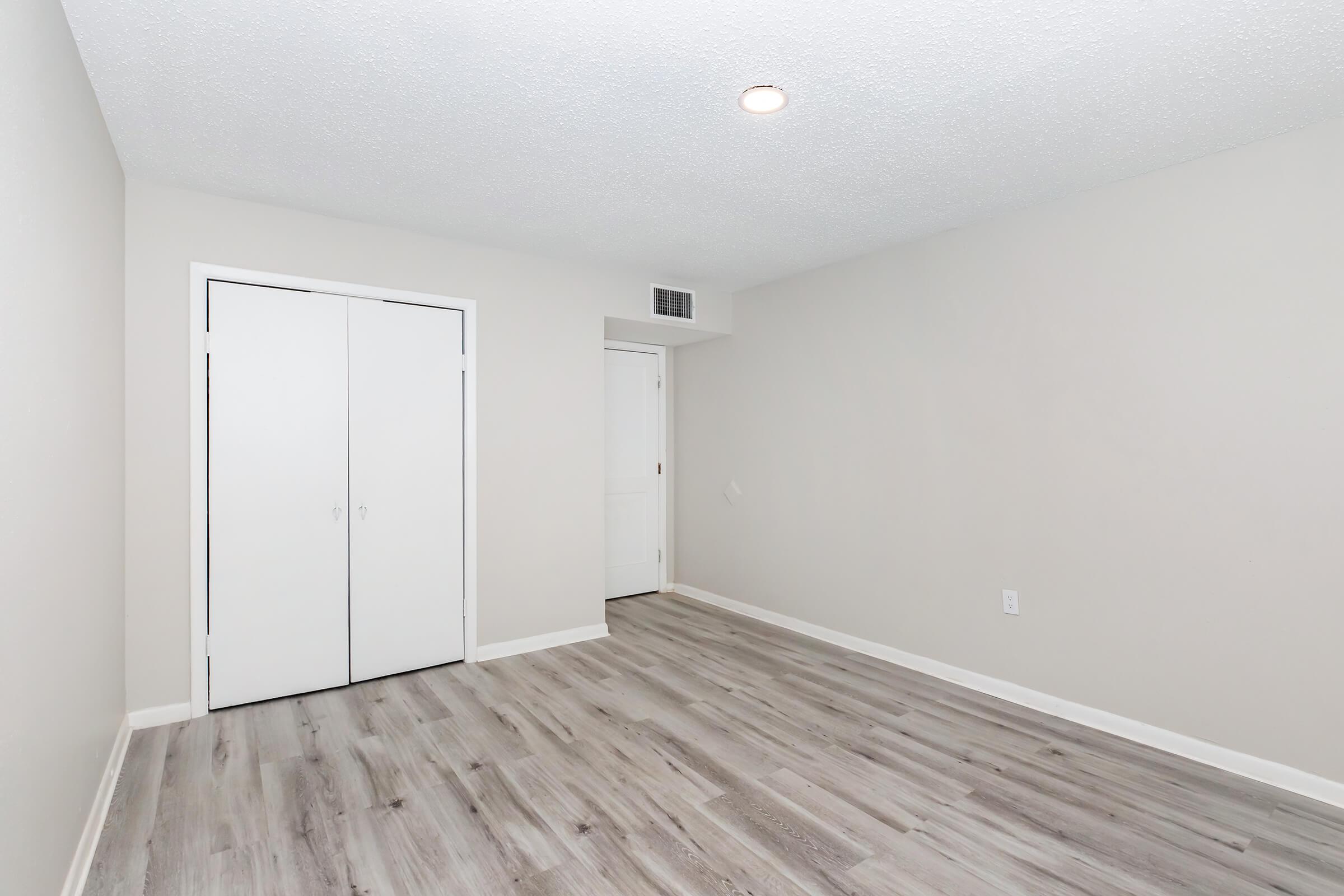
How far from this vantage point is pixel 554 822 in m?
2.27

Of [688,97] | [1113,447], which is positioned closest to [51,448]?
[688,97]

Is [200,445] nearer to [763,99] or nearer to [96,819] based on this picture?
[96,819]

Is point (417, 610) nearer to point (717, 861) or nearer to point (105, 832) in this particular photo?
point (105, 832)

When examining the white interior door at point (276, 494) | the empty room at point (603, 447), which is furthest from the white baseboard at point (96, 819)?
the white interior door at point (276, 494)

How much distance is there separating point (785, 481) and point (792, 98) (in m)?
2.86

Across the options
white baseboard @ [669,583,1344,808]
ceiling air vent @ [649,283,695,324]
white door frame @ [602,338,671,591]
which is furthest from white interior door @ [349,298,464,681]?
white baseboard @ [669,583,1344,808]

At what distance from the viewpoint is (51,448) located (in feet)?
5.58

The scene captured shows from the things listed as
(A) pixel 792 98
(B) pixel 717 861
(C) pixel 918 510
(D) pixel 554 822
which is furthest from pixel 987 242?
(D) pixel 554 822

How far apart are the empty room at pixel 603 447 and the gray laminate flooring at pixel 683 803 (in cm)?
2

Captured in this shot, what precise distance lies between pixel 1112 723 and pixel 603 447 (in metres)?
→ 3.16

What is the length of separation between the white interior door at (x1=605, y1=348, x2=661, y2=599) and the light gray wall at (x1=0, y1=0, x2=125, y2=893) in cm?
333

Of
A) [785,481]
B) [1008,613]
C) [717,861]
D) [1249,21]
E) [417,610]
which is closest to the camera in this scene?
[1249,21]

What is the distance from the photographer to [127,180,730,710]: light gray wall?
118 inches

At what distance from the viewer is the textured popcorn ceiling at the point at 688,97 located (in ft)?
5.95
